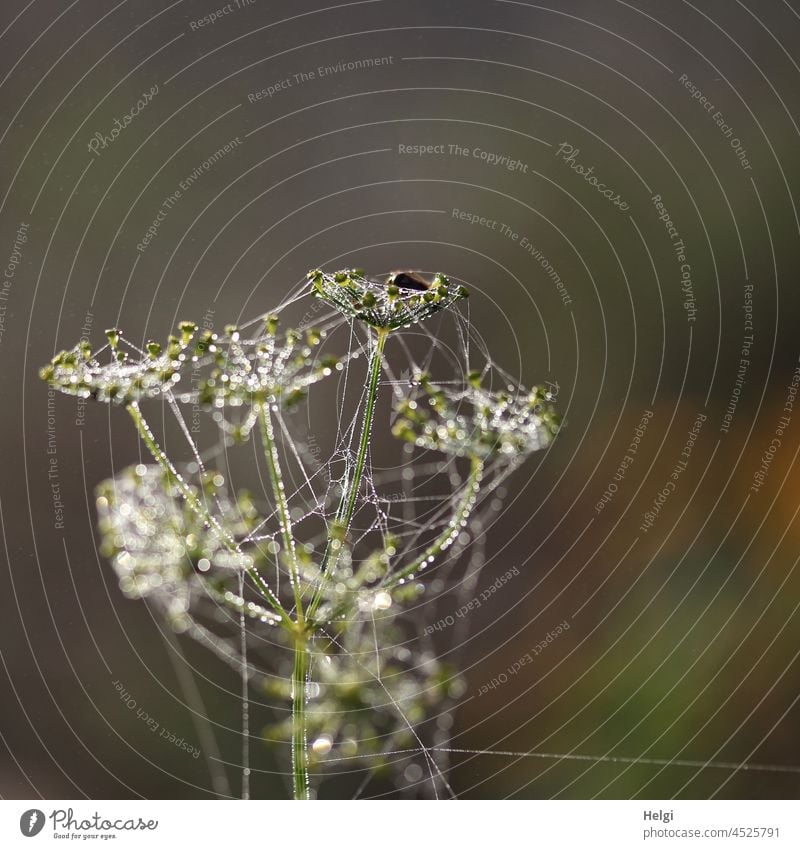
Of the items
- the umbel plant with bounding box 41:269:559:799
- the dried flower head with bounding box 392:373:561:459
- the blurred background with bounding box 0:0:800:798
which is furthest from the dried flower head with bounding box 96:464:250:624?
the blurred background with bounding box 0:0:800:798

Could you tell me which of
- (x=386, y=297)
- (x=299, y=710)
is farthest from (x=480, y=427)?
(x=299, y=710)

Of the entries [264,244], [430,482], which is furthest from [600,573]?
[264,244]

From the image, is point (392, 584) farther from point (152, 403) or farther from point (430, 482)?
point (152, 403)

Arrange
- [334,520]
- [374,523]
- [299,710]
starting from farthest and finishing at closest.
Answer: [374,523] < [334,520] < [299,710]

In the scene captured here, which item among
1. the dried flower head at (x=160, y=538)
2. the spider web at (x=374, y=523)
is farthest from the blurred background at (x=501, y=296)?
the dried flower head at (x=160, y=538)
